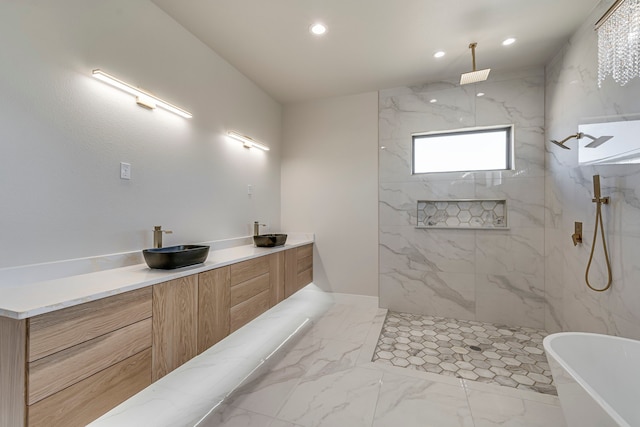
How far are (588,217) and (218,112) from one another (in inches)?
131

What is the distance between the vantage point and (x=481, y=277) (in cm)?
301

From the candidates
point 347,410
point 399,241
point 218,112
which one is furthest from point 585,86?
point 218,112

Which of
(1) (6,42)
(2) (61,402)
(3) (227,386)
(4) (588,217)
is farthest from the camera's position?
(4) (588,217)

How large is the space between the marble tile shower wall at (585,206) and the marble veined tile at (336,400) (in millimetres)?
1649

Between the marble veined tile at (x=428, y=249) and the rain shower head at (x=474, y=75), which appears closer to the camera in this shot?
the rain shower head at (x=474, y=75)

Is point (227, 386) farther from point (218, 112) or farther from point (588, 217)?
point (588, 217)

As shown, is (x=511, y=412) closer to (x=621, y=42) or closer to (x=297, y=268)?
(x=297, y=268)

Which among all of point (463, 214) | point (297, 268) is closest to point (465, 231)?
point (463, 214)

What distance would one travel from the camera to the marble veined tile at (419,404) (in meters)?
1.56

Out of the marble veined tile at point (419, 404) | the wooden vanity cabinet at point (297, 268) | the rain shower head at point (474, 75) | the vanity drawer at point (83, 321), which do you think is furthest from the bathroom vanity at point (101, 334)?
the rain shower head at point (474, 75)

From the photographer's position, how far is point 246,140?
298 cm

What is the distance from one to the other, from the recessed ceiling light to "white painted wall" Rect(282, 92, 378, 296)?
129 cm

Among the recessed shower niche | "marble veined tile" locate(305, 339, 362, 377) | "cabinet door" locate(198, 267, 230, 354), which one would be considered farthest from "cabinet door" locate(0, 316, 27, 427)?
the recessed shower niche

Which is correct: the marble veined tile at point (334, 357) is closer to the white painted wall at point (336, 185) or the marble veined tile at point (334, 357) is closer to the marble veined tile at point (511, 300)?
the white painted wall at point (336, 185)
